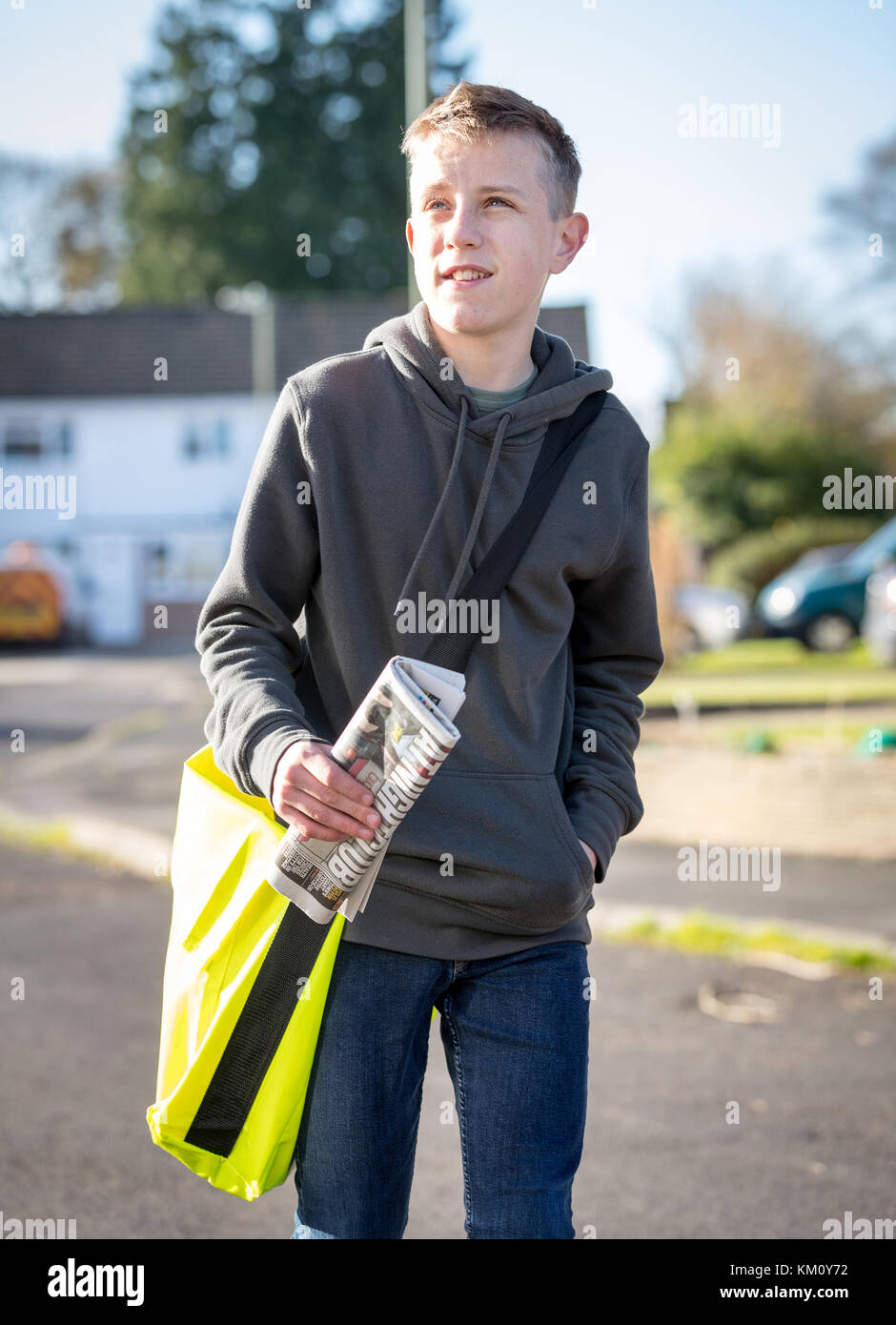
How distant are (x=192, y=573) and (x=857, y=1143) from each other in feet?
119

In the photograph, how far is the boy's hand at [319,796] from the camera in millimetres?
2104

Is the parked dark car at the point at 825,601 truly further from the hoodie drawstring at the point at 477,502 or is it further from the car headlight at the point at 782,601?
the hoodie drawstring at the point at 477,502

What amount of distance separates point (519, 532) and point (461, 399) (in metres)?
0.26

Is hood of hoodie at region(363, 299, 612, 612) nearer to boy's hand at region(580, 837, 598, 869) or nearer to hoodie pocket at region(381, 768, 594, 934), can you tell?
hoodie pocket at region(381, 768, 594, 934)

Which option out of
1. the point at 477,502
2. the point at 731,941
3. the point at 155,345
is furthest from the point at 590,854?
the point at 155,345

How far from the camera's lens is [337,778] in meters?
2.10

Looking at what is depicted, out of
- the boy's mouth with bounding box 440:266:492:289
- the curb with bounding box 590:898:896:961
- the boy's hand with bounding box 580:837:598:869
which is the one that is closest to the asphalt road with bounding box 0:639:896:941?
the curb with bounding box 590:898:896:961

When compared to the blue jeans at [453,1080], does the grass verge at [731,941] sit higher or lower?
lower

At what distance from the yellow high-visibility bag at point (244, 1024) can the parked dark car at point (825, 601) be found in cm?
2033

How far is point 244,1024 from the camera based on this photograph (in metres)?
2.30

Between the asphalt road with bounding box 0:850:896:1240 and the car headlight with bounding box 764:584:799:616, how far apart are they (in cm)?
1657

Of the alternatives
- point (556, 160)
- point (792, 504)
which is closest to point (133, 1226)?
point (556, 160)

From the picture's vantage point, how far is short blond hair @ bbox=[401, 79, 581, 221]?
7.89ft

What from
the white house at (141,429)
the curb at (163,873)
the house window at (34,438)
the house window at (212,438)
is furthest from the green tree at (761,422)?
the curb at (163,873)
